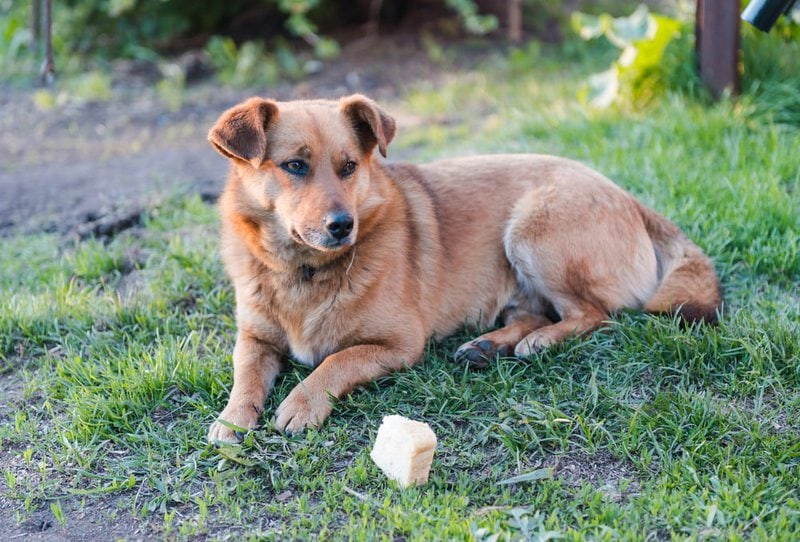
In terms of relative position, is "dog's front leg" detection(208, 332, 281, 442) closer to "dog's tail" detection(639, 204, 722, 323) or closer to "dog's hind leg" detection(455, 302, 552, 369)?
"dog's hind leg" detection(455, 302, 552, 369)

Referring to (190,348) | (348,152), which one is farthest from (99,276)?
(348,152)

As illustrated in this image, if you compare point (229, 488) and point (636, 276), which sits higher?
point (636, 276)

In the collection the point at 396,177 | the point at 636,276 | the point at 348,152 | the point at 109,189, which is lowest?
the point at 109,189

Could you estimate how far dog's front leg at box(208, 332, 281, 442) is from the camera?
3.24 meters

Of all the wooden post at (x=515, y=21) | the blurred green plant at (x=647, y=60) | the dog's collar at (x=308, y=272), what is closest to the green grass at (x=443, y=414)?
the dog's collar at (x=308, y=272)

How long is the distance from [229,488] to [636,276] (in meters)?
2.14

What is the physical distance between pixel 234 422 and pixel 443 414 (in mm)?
811

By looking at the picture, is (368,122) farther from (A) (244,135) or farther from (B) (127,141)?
(B) (127,141)

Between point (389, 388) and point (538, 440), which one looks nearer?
point (538, 440)

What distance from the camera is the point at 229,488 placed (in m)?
2.96

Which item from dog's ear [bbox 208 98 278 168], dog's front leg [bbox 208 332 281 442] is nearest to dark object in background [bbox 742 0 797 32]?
dog's ear [bbox 208 98 278 168]

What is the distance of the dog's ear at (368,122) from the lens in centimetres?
364

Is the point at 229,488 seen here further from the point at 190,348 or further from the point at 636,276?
the point at 636,276

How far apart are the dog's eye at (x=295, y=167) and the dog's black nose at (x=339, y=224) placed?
0.96 feet
